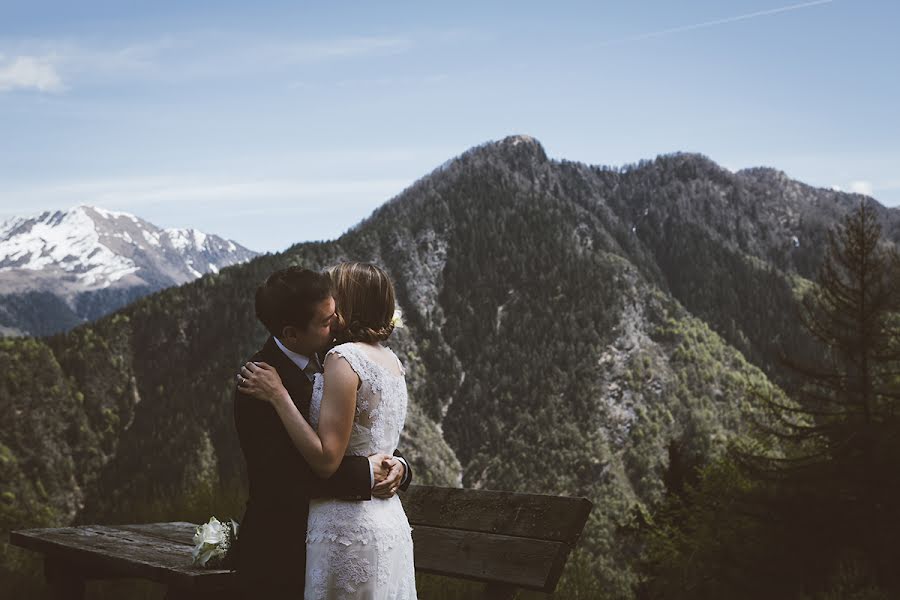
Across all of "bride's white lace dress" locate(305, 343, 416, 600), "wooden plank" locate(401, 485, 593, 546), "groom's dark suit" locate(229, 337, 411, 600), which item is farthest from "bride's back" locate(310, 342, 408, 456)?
"wooden plank" locate(401, 485, 593, 546)

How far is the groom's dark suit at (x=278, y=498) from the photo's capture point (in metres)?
3.64

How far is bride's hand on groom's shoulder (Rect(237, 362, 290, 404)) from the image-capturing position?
3.58 m

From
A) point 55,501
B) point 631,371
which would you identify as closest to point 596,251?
point 631,371

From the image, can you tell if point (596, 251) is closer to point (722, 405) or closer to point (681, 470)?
point (722, 405)

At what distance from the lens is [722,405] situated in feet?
524

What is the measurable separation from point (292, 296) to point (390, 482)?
2.98ft

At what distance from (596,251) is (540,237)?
515 inches

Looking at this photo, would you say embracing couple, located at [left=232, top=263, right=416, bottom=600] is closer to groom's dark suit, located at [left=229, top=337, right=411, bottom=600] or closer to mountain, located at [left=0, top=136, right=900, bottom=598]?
groom's dark suit, located at [left=229, top=337, right=411, bottom=600]

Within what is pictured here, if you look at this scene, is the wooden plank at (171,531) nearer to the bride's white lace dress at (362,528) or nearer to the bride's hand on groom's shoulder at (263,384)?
the bride's white lace dress at (362,528)

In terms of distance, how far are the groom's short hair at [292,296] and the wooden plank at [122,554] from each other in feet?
4.14

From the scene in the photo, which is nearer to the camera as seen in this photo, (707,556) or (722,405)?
(707,556)

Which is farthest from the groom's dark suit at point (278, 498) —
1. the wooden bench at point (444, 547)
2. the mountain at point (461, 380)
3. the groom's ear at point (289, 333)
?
the mountain at point (461, 380)

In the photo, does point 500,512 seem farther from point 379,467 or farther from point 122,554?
point 122,554

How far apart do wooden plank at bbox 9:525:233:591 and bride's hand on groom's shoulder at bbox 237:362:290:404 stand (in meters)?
0.99
